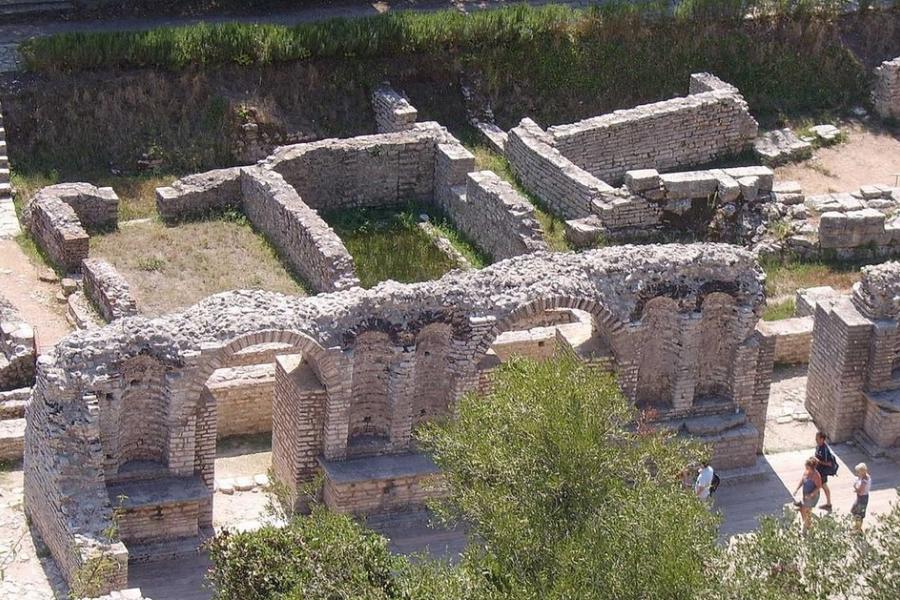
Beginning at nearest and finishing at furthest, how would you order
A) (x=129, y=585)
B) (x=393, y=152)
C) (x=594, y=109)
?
(x=129, y=585) < (x=393, y=152) < (x=594, y=109)

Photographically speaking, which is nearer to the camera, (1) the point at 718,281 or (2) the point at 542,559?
(2) the point at 542,559

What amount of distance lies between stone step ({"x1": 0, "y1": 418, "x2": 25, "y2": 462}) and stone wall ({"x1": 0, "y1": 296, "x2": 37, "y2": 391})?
159cm

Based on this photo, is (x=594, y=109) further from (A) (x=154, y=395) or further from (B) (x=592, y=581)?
(B) (x=592, y=581)

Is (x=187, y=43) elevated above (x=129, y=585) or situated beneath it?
elevated above

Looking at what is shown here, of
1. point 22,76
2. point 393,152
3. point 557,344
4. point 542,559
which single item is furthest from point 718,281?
point 22,76

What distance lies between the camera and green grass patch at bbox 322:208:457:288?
30.0 metres

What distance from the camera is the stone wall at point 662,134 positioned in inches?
1312

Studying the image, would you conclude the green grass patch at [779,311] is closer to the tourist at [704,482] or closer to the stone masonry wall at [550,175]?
A: the stone masonry wall at [550,175]

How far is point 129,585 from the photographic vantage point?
2228cm

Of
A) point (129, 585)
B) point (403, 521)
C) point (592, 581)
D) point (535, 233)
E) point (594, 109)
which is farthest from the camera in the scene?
point (594, 109)

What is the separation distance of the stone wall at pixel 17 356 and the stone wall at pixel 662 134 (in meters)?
10.4

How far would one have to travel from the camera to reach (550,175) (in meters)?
31.8

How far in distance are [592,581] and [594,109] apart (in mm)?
19075

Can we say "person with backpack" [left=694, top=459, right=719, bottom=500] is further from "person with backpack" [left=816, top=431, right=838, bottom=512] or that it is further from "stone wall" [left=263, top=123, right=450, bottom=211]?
"stone wall" [left=263, top=123, right=450, bottom=211]
